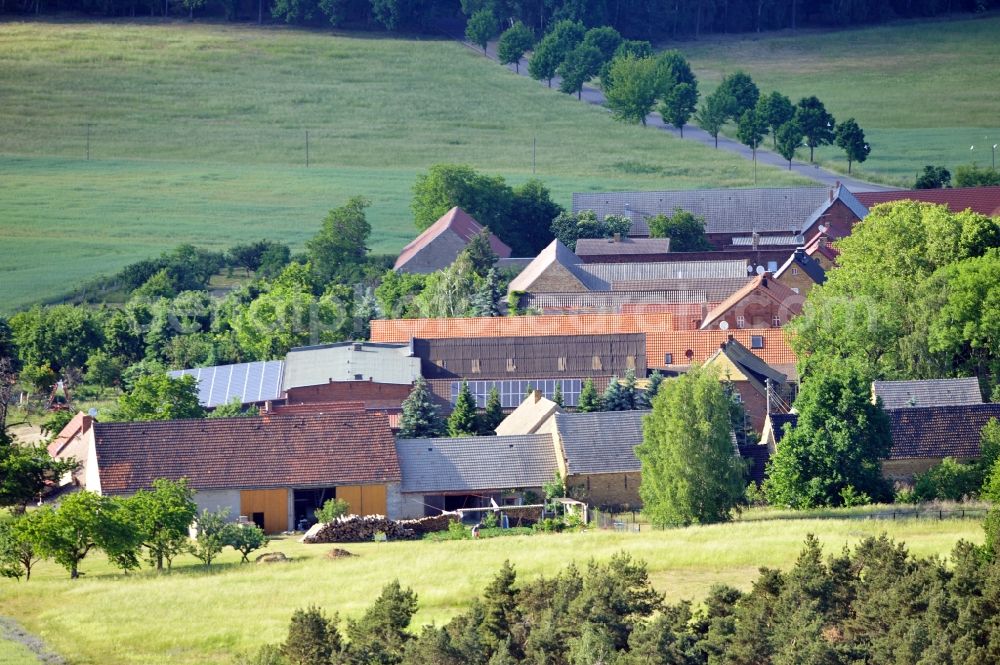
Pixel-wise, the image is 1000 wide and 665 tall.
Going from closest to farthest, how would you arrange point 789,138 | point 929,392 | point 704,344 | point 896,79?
point 929,392 → point 704,344 → point 789,138 → point 896,79

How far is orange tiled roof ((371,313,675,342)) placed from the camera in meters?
83.9

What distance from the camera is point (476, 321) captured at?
281 ft

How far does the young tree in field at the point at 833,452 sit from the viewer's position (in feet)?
191

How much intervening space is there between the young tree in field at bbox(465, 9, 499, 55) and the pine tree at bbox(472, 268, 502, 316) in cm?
8310

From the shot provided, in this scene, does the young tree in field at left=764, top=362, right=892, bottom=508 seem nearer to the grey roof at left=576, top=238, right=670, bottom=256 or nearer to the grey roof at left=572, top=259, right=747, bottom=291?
the grey roof at left=572, top=259, right=747, bottom=291

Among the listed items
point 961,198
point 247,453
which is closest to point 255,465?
point 247,453

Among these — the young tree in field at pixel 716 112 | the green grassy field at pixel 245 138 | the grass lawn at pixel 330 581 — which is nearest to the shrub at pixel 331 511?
the grass lawn at pixel 330 581

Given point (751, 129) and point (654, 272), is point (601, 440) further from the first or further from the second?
point (751, 129)

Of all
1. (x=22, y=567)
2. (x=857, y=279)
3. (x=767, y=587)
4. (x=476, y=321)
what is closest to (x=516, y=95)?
(x=476, y=321)

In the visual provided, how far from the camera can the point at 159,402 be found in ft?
231

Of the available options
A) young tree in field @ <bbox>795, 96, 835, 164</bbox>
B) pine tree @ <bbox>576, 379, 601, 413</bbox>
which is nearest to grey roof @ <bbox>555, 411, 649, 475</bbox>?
pine tree @ <bbox>576, 379, 601, 413</bbox>

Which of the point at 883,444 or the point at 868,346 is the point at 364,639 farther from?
the point at 868,346

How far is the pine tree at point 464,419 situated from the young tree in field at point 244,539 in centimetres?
1545

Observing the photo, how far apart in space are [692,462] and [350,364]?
23893 millimetres
